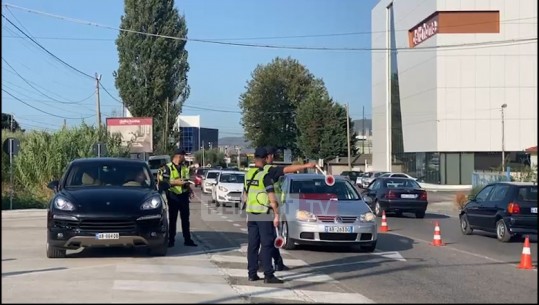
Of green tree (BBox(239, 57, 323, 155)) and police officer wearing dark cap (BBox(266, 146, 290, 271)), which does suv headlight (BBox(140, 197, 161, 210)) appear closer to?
police officer wearing dark cap (BBox(266, 146, 290, 271))

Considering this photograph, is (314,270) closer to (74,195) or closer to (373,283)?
(373,283)

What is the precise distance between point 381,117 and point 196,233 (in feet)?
190

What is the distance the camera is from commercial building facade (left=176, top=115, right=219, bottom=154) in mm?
105281

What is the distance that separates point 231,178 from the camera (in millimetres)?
31766

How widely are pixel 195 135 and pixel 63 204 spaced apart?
114 m

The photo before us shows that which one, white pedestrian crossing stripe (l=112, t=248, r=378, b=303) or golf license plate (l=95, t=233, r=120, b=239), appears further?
golf license plate (l=95, t=233, r=120, b=239)

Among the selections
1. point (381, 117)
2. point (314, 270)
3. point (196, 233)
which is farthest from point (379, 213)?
point (381, 117)

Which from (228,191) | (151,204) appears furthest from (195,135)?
(151,204)

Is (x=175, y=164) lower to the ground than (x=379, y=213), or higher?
higher

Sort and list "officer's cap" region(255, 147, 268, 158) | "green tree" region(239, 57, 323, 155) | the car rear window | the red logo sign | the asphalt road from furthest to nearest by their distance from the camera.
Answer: "green tree" region(239, 57, 323, 155), the red logo sign, the car rear window, "officer's cap" region(255, 147, 268, 158), the asphalt road

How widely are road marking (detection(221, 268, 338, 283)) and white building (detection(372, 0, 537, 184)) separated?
44.6 m

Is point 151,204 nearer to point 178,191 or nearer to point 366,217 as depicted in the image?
point 178,191

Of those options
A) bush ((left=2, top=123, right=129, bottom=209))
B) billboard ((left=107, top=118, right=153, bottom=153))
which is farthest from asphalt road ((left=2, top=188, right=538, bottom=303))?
billboard ((left=107, top=118, right=153, bottom=153))

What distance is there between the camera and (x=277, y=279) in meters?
9.92
